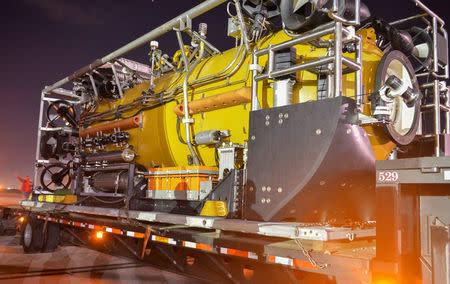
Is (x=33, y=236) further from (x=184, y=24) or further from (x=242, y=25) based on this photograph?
(x=242, y=25)

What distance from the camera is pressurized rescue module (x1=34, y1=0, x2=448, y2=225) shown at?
134 inches

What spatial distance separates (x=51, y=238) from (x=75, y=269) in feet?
6.59

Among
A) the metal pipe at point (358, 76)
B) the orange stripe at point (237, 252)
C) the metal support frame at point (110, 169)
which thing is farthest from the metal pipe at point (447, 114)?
the metal support frame at point (110, 169)

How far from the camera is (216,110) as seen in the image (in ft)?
16.9

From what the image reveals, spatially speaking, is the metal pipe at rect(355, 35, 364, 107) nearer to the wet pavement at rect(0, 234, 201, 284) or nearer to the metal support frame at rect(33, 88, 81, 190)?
the wet pavement at rect(0, 234, 201, 284)

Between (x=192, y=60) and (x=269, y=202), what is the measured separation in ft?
11.7

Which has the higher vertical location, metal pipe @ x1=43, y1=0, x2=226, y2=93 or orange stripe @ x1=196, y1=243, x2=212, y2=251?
metal pipe @ x1=43, y1=0, x2=226, y2=93

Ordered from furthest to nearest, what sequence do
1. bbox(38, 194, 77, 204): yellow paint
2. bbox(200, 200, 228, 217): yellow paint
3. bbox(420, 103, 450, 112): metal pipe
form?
bbox(38, 194, 77, 204): yellow paint
bbox(420, 103, 450, 112): metal pipe
bbox(200, 200, 228, 217): yellow paint

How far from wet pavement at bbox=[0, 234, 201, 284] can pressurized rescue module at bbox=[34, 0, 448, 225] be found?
118 centimetres

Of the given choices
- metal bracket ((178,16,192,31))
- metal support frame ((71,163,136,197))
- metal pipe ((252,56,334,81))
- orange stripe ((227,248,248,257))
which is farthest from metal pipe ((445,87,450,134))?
metal support frame ((71,163,136,197))

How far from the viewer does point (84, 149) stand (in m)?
8.59

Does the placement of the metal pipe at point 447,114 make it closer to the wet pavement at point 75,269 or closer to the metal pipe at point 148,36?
the metal pipe at point 148,36

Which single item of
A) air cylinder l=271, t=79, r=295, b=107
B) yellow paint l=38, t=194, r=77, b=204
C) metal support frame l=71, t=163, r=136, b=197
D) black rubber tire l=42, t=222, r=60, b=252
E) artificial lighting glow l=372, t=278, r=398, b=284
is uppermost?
air cylinder l=271, t=79, r=295, b=107

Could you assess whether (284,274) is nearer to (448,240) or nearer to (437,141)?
(448,240)
